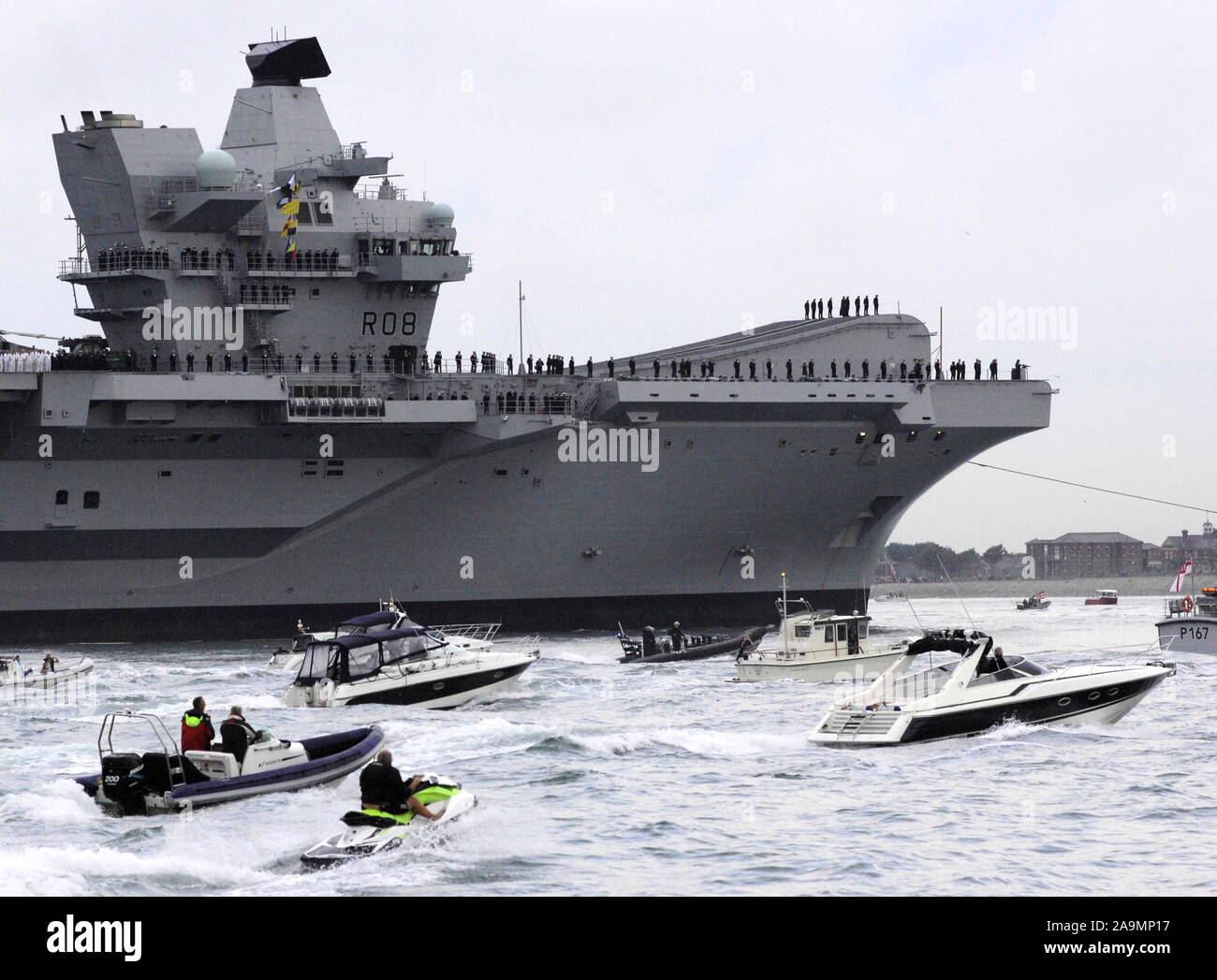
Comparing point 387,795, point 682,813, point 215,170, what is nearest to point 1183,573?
point 215,170

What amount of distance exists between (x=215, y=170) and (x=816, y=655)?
21470 mm

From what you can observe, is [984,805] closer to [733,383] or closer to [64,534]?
[733,383]

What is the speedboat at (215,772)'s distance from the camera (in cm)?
1894

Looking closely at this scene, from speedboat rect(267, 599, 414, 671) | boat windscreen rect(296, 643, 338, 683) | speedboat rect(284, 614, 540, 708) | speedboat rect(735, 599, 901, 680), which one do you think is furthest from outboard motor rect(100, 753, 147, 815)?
speedboat rect(735, 599, 901, 680)

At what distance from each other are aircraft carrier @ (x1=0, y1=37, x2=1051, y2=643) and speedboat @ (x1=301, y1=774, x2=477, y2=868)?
1067 inches

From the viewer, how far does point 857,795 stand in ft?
65.1

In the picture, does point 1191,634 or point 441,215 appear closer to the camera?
point 1191,634

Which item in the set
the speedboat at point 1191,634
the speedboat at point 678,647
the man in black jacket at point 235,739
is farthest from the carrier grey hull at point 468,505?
the man in black jacket at point 235,739

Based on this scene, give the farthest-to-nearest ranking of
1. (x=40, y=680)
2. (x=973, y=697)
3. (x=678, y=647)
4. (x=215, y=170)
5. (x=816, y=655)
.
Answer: (x=215, y=170) → (x=678, y=647) → (x=816, y=655) → (x=40, y=680) → (x=973, y=697)

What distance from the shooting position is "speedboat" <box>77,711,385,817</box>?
1894 cm

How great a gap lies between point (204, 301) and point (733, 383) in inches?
560

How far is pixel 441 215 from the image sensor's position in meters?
49.0

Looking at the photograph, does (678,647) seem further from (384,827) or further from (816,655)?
(384,827)

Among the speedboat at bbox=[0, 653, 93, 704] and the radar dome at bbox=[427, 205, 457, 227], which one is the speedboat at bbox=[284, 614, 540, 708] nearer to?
the speedboat at bbox=[0, 653, 93, 704]
